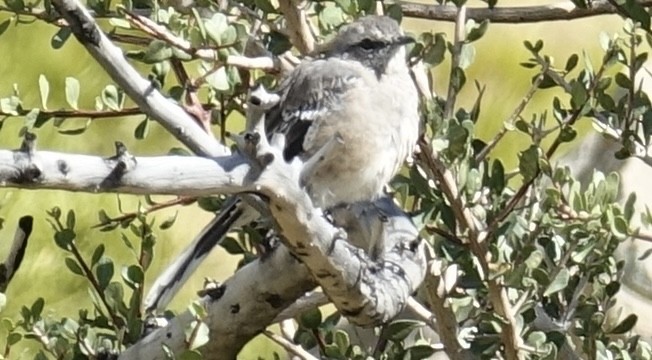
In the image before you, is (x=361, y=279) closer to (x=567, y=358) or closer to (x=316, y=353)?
(x=567, y=358)

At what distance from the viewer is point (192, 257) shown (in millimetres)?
2115

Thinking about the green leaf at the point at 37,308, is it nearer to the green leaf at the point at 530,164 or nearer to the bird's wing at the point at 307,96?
the bird's wing at the point at 307,96

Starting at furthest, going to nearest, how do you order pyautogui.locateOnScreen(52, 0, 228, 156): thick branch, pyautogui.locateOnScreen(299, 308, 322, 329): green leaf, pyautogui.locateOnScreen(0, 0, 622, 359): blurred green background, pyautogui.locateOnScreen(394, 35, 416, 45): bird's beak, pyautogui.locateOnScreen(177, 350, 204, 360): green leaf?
pyautogui.locateOnScreen(0, 0, 622, 359): blurred green background < pyautogui.locateOnScreen(394, 35, 416, 45): bird's beak < pyautogui.locateOnScreen(299, 308, 322, 329): green leaf < pyautogui.locateOnScreen(177, 350, 204, 360): green leaf < pyautogui.locateOnScreen(52, 0, 228, 156): thick branch

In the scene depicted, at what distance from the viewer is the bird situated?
2.21 meters

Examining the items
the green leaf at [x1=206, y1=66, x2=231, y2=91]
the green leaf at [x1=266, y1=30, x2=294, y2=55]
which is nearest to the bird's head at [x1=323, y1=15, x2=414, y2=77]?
the green leaf at [x1=266, y1=30, x2=294, y2=55]

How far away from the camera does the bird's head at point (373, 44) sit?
7.61 feet

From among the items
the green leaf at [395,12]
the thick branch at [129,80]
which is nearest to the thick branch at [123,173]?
the thick branch at [129,80]

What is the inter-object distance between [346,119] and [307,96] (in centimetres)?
11

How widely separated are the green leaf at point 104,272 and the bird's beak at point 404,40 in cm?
74

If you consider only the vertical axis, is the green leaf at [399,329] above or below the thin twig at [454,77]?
below

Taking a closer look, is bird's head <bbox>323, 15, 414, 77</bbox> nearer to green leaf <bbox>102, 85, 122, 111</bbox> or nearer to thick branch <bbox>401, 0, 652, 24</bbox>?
thick branch <bbox>401, 0, 652, 24</bbox>

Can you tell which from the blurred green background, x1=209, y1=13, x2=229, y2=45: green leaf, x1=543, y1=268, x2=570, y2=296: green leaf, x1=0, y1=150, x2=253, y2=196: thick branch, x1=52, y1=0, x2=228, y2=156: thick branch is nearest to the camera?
x1=0, y1=150, x2=253, y2=196: thick branch

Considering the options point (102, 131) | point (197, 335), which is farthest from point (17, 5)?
point (102, 131)

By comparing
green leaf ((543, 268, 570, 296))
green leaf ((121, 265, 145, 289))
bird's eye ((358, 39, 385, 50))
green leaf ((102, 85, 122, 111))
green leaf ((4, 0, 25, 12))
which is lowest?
green leaf ((121, 265, 145, 289))
